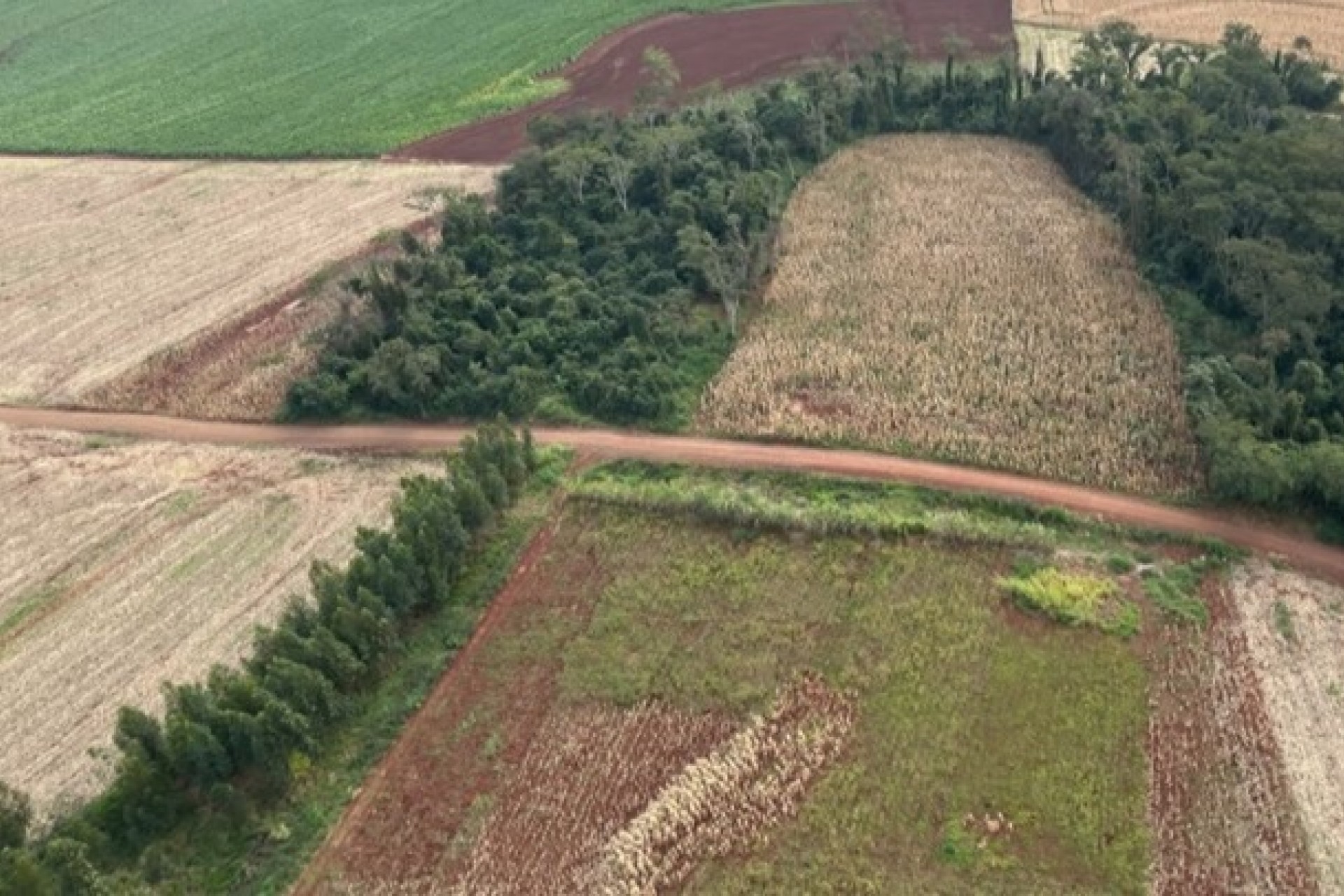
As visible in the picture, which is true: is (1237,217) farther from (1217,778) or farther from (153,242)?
(153,242)

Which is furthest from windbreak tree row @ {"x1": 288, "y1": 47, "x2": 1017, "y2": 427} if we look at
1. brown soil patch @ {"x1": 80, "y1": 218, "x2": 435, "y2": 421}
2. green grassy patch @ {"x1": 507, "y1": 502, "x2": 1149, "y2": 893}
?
green grassy patch @ {"x1": 507, "y1": 502, "x2": 1149, "y2": 893}

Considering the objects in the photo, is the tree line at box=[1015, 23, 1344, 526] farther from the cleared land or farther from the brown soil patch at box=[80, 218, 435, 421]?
the brown soil patch at box=[80, 218, 435, 421]

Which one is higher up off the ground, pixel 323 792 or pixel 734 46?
pixel 734 46

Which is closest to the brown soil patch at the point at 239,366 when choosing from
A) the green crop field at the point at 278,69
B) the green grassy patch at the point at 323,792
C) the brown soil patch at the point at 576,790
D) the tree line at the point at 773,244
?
the tree line at the point at 773,244

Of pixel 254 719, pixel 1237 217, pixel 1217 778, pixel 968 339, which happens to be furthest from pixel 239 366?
pixel 1237 217

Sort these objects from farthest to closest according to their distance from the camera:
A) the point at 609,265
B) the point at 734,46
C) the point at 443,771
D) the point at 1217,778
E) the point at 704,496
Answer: the point at 734,46
the point at 609,265
the point at 704,496
the point at 443,771
the point at 1217,778

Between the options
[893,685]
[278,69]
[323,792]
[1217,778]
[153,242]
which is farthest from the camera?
[278,69]

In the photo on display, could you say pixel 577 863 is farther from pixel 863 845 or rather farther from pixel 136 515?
pixel 136 515
